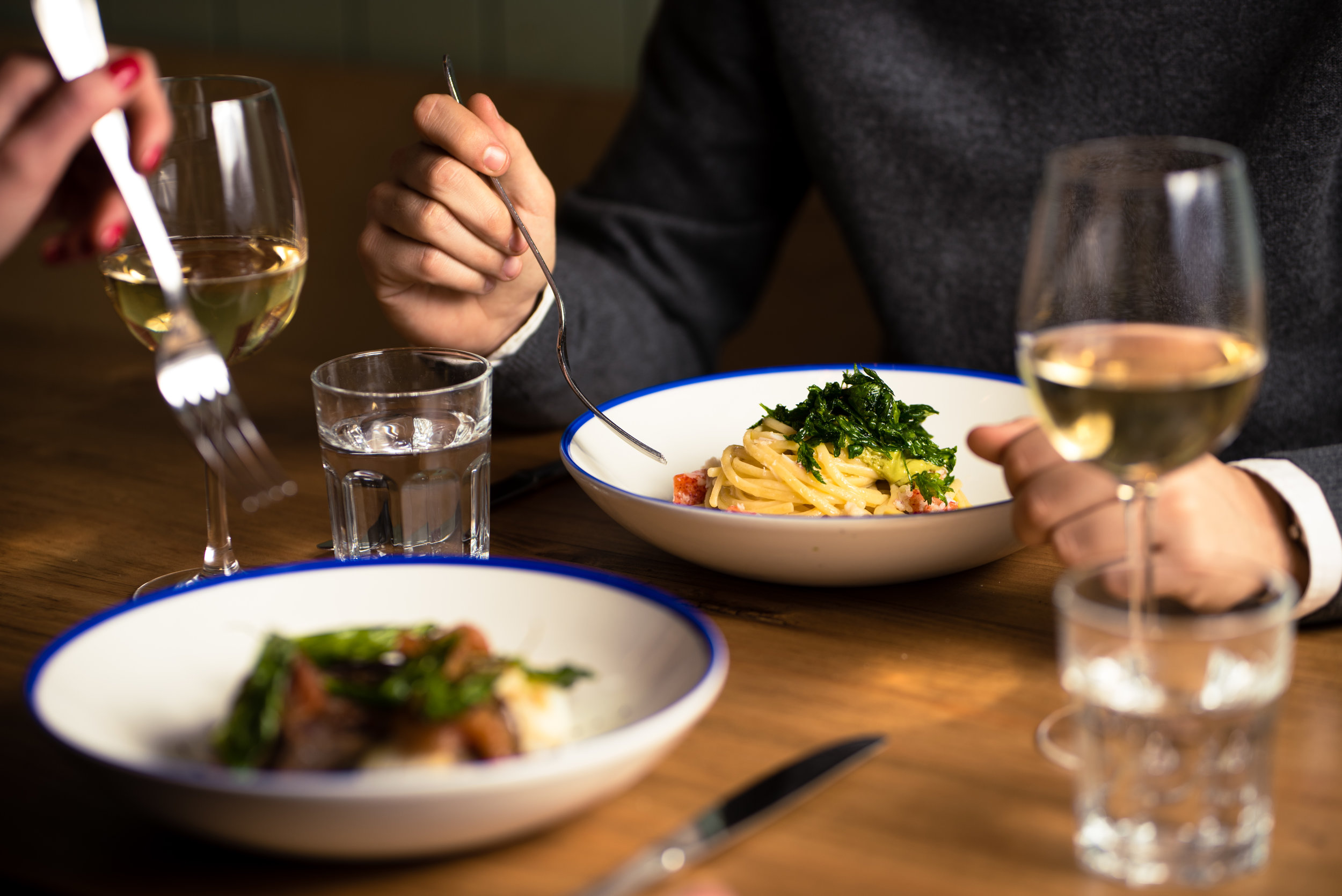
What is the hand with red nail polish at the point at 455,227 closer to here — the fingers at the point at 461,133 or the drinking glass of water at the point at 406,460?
→ the fingers at the point at 461,133

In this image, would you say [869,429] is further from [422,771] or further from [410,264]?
[422,771]

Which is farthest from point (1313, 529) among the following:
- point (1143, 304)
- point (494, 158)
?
point (494, 158)

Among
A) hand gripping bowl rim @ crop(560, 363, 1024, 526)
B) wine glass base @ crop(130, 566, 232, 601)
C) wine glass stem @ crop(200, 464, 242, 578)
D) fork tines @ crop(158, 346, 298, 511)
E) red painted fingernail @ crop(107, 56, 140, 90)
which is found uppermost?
red painted fingernail @ crop(107, 56, 140, 90)

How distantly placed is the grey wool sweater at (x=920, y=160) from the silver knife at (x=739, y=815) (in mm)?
832

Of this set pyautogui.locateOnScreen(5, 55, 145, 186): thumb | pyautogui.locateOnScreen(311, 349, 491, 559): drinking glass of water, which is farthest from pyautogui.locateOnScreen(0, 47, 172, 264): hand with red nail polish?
pyautogui.locateOnScreen(311, 349, 491, 559): drinking glass of water

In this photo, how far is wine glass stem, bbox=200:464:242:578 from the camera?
1.12m

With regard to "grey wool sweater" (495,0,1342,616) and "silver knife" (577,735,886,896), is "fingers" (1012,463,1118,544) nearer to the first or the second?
"silver knife" (577,735,886,896)

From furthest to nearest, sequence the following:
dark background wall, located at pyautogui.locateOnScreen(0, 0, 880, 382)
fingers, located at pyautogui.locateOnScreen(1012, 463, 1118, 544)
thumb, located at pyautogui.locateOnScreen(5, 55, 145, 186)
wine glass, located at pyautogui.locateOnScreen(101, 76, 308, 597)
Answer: dark background wall, located at pyautogui.locateOnScreen(0, 0, 880, 382) < wine glass, located at pyautogui.locateOnScreen(101, 76, 308, 597) < fingers, located at pyautogui.locateOnScreen(1012, 463, 1118, 544) < thumb, located at pyautogui.locateOnScreen(5, 55, 145, 186)

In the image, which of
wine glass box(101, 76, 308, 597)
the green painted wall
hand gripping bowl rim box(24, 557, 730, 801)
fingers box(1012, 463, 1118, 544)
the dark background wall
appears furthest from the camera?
the green painted wall

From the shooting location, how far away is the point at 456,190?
4.23ft

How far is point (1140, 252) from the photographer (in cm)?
71

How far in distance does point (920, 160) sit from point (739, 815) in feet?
4.47

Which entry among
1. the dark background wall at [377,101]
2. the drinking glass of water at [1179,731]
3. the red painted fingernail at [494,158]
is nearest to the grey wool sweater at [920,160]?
the red painted fingernail at [494,158]

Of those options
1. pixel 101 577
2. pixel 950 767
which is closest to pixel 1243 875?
pixel 950 767
